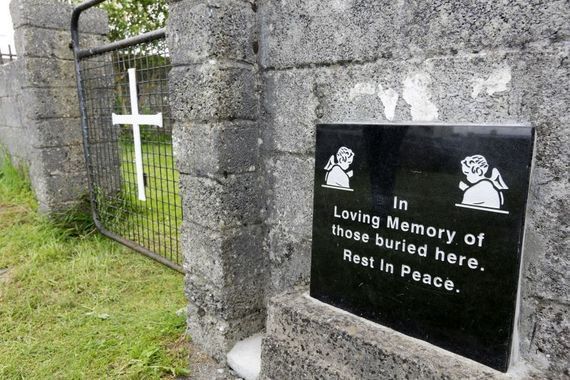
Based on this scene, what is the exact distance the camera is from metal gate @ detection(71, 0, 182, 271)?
2980 millimetres

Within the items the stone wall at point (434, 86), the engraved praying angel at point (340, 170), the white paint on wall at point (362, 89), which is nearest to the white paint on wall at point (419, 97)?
the stone wall at point (434, 86)

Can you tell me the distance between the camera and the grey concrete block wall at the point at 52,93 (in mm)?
3771

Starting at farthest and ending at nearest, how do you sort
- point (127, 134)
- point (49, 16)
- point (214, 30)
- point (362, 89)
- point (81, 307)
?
point (49, 16), point (127, 134), point (81, 307), point (214, 30), point (362, 89)

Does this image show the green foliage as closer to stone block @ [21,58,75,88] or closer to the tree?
the tree

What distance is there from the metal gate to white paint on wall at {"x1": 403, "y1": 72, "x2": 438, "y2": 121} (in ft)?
6.09

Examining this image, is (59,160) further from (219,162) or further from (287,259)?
(287,259)

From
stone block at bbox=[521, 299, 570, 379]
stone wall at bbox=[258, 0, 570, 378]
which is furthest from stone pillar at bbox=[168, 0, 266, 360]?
stone block at bbox=[521, 299, 570, 379]

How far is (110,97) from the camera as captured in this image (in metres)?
3.71

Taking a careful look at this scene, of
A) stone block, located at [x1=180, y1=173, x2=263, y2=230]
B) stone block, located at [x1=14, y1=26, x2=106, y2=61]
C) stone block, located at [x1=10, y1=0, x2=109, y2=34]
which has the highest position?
stone block, located at [x1=10, y1=0, x2=109, y2=34]

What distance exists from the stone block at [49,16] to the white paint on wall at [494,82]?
3.88 meters

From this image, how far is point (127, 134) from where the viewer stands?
3629mm

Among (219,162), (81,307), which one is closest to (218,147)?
(219,162)

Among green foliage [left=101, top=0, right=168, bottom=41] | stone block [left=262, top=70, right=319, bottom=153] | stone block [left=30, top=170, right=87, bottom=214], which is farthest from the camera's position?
green foliage [left=101, top=0, right=168, bottom=41]

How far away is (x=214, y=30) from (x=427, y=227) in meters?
1.19
